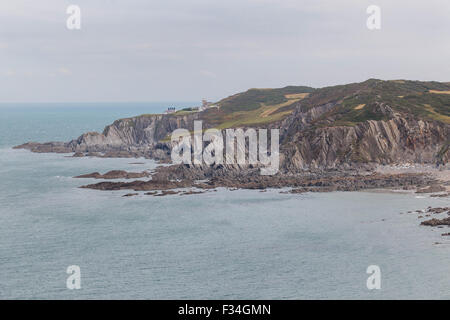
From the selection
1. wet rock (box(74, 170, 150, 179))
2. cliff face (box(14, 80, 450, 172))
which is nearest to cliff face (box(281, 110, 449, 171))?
cliff face (box(14, 80, 450, 172))

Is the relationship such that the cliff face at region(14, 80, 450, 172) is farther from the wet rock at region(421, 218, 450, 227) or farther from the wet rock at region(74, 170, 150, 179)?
the wet rock at region(421, 218, 450, 227)

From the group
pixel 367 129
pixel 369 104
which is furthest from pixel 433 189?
pixel 369 104

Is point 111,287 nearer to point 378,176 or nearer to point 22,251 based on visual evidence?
point 22,251

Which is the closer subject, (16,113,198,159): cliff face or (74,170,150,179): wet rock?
(74,170,150,179): wet rock

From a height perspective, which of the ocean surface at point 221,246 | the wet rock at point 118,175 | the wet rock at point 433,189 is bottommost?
the ocean surface at point 221,246

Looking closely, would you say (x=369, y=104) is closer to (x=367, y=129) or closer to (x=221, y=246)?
(x=367, y=129)

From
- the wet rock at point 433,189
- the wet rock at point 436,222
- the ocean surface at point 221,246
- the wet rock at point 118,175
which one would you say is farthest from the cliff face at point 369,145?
the wet rock at point 436,222

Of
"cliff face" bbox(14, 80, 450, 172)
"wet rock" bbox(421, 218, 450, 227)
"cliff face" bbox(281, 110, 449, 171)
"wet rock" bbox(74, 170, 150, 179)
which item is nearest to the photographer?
"wet rock" bbox(421, 218, 450, 227)

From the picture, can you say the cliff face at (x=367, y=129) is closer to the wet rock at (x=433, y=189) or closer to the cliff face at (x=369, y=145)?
the cliff face at (x=369, y=145)

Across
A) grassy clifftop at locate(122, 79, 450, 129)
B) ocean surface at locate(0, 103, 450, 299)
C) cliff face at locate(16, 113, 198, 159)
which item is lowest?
ocean surface at locate(0, 103, 450, 299)
